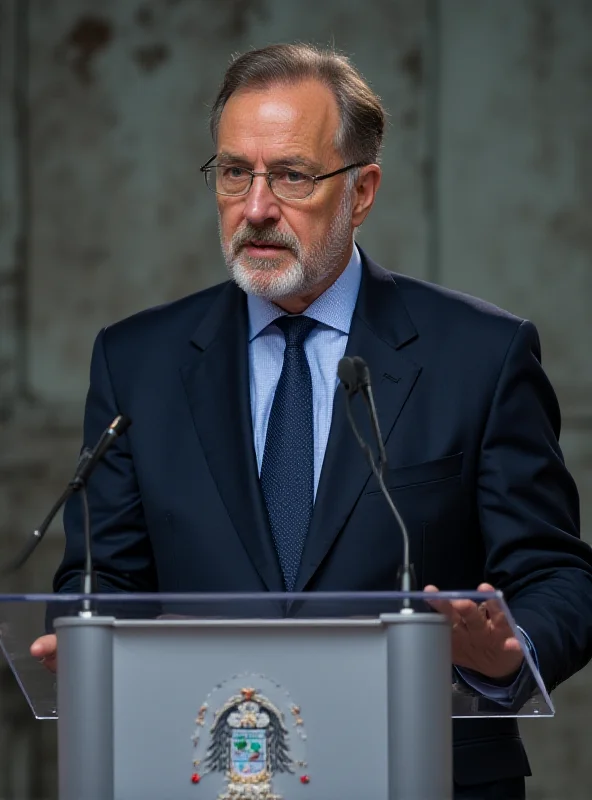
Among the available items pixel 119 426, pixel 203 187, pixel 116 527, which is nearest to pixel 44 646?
pixel 119 426

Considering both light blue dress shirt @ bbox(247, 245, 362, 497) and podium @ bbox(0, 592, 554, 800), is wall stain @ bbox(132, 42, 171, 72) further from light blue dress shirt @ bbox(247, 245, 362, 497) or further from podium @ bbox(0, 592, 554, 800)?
podium @ bbox(0, 592, 554, 800)

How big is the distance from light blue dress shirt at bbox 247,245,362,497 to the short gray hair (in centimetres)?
23

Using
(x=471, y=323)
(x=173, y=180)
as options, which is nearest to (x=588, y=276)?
(x=173, y=180)

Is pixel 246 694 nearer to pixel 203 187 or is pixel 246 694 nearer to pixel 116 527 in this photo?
pixel 116 527

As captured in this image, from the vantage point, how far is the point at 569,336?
4980 mm

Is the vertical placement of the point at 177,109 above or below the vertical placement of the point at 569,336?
above

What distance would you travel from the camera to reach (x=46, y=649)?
2.02 m

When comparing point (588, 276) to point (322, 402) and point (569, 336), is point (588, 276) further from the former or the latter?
point (322, 402)

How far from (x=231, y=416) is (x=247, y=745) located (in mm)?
961

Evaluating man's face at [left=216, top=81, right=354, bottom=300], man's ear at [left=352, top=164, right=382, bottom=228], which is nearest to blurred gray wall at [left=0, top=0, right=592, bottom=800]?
man's ear at [left=352, top=164, right=382, bottom=228]

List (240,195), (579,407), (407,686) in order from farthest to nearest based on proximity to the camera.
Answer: (579,407), (240,195), (407,686)

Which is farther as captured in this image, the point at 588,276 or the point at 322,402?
the point at 588,276

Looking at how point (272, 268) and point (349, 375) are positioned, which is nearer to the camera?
point (349, 375)

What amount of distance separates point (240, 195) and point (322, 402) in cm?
38
